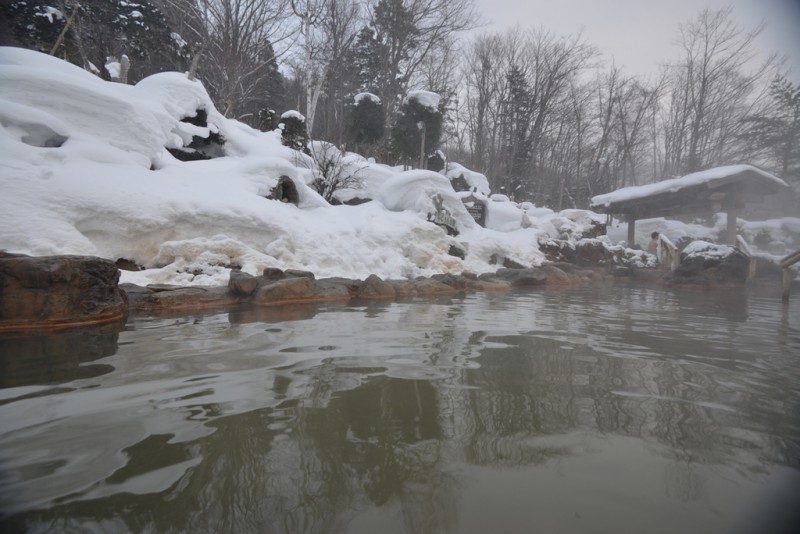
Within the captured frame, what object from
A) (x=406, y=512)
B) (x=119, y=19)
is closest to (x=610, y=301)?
(x=406, y=512)

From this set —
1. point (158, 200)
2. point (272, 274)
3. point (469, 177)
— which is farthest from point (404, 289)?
point (469, 177)

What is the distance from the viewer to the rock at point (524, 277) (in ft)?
25.2

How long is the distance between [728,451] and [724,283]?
1002 centimetres

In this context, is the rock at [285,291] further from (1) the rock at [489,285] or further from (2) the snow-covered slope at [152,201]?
(1) the rock at [489,285]

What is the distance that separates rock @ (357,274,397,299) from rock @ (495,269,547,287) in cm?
324

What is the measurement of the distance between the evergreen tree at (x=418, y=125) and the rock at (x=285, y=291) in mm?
10153

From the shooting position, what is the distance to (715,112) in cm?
1942

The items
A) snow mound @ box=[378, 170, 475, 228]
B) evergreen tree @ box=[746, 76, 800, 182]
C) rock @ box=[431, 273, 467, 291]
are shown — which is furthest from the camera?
snow mound @ box=[378, 170, 475, 228]

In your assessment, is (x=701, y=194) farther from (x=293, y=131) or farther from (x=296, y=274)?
(x=293, y=131)

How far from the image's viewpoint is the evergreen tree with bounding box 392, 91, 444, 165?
1346 cm

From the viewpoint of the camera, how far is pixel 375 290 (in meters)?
5.41

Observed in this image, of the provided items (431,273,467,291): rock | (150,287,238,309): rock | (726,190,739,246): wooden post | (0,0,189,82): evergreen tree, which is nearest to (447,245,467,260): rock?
(431,273,467,291): rock

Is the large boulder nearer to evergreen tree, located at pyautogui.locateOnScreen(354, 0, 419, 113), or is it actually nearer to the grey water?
the grey water

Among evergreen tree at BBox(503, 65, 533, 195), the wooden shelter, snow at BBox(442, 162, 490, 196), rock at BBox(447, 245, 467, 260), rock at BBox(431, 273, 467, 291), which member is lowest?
rock at BBox(431, 273, 467, 291)
